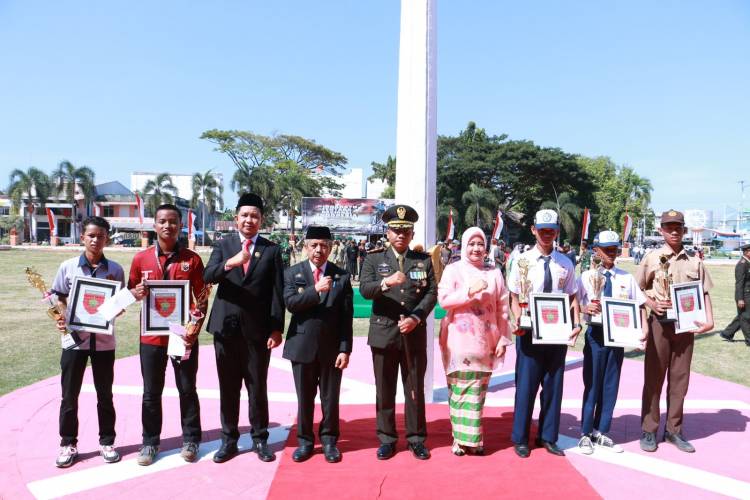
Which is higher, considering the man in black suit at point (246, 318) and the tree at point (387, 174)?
the tree at point (387, 174)

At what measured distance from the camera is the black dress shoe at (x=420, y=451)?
4.19m

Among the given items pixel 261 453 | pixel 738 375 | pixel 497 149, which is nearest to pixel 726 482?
pixel 261 453

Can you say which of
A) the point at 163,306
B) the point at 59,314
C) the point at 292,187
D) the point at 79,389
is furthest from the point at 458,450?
the point at 292,187

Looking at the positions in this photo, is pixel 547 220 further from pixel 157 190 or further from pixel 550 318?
pixel 157 190

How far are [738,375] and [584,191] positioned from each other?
43.2m

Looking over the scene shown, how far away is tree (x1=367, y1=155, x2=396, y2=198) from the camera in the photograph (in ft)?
197

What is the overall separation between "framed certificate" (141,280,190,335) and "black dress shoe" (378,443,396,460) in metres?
1.78

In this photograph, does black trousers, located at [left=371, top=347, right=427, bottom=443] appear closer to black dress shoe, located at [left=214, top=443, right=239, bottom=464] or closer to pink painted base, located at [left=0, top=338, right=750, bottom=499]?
pink painted base, located at [left=0, top=338, right=750, bottom=499]

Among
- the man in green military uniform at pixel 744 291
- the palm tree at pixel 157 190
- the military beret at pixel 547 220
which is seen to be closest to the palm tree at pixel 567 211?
the man in green military uniform at pixel 744 291

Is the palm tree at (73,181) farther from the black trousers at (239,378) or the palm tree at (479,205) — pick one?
the black trousers at (239,378)

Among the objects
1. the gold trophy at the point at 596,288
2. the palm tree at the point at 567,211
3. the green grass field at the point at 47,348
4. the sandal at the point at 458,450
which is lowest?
the green grass field at the point at 47,348

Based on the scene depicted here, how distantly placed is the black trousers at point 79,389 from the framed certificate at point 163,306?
463 mm

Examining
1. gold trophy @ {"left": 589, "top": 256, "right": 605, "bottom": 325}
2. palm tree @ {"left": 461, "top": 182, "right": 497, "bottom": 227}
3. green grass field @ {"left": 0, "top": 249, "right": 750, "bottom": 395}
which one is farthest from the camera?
palm tree @ {"left": 461, "top": 182, "right": 497, "bottom": 227}

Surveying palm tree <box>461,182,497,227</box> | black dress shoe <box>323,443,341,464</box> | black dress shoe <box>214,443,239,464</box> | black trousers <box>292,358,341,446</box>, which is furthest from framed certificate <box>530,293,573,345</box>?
palm tree <box>461,182,497,227</box>
